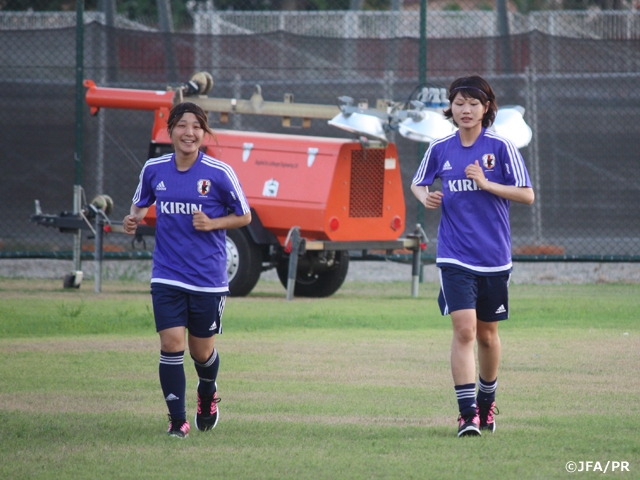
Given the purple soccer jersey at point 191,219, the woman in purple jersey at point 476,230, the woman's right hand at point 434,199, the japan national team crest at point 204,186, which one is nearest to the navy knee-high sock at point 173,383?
the purple soccer jersey at point 191,219

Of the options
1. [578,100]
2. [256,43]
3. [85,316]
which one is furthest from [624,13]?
[85,316]

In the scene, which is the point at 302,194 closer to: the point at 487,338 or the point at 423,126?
the point at 423,126

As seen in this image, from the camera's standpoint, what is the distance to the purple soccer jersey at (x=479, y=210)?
17.2ft

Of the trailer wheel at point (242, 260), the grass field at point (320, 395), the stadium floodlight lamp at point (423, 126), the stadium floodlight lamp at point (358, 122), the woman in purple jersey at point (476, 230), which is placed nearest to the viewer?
the grass field at point (320, 395)

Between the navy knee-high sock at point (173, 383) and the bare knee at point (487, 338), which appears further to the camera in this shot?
the bare knee at point (487, 338)

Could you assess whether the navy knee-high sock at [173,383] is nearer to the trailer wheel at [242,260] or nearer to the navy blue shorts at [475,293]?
the navy blue shorts at [475,293]

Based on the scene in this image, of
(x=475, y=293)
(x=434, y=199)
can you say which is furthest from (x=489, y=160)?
(x=475, y=293)

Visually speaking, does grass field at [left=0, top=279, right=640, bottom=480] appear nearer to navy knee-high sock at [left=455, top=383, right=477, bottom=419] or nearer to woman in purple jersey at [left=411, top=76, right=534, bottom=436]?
navy knee-high sock at [left=455, top=383, right=477, bottom=419]

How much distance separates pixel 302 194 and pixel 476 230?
5.86 m

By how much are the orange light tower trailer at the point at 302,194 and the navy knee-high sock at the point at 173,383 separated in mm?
5608

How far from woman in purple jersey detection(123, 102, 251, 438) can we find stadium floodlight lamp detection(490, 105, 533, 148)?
3317 mm

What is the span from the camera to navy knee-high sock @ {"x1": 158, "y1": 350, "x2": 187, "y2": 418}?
512 centimetres

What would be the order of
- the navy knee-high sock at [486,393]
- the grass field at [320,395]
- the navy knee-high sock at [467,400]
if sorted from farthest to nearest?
the navy knee-high sock at [486,393]
the navy knee-high sock at [467,400]
the grass field at [320,395]

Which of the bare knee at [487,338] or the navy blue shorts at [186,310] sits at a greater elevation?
the navy blue shorts at [186,310]
